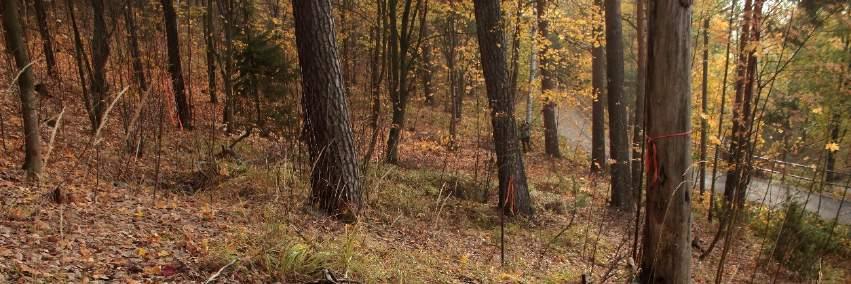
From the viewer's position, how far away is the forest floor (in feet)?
11.2

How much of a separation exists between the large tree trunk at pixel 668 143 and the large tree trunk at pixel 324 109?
3.05m

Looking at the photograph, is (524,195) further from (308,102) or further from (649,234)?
(649,234)

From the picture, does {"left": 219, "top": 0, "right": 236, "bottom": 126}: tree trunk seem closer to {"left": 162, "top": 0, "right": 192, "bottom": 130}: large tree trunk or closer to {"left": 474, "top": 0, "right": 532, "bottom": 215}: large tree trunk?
{"left": 162, "top": 0, "right": 192, "bottom": 130}: large tree trunk

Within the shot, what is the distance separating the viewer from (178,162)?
6746 mm

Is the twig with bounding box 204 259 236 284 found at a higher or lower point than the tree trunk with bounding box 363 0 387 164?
lower

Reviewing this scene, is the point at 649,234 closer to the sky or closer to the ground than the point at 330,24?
closer to the ground

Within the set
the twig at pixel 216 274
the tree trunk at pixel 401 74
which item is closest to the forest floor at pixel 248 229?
the twig at pixel 216 274

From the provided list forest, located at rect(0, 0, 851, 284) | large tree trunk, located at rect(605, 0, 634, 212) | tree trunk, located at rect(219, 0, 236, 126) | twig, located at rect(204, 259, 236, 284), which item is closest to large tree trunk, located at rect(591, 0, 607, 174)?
forest, located at rect(0, 0, 851, 284)

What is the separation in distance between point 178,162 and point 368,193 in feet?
8.22

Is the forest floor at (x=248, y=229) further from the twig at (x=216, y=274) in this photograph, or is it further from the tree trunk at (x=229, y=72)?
the tree trunk at (x=229, y=72)

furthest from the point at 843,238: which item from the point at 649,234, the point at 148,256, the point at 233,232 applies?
the point at 148,256

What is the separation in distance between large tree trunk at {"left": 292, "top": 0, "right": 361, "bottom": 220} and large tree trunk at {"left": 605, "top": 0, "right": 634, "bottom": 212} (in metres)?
6.19

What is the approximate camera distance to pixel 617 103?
9984 millimetres

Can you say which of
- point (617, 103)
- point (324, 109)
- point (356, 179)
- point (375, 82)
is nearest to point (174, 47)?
point (375, 82)
